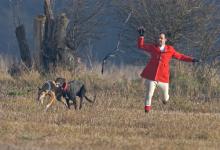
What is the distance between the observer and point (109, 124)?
51.0 feet

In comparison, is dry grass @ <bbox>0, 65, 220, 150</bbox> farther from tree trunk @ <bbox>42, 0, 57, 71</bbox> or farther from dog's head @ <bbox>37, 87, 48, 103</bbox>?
tree trunk @ <bbox>42, 0, 57, 71</bbox>

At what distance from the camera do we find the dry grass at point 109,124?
12938 mm

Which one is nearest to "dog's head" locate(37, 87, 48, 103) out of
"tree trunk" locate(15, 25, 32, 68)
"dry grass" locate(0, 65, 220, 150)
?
"dry grass" locate(0, 65, 220, 150)

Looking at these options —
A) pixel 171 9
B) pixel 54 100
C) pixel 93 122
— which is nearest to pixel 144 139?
pixel 93 122

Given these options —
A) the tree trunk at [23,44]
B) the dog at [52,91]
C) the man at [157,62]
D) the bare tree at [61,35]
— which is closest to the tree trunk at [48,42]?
the bare tree at [61,35]

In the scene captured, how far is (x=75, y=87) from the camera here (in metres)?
18.5

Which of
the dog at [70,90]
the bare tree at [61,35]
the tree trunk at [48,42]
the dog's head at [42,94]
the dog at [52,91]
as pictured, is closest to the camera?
the dog at [52,91]

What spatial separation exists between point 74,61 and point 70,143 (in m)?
13.4

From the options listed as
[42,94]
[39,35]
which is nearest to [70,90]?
[42,94]

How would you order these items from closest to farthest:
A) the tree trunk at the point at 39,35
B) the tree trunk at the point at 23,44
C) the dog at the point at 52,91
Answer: the dog at the point at 52,91, the tree trunk at the point at 39,35, the tree trunk at the point at 23,44

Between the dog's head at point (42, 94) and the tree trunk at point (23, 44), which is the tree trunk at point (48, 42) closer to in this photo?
the tree trunk at point (23, 44)

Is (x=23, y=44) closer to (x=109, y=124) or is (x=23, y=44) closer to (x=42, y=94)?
(x=42, y=94)

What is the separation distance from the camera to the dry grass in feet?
42.4

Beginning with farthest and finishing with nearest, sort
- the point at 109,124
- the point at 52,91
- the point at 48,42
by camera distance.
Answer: the point at 48,42, the point at 52,91, the point at 109,124
